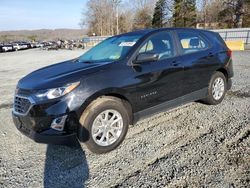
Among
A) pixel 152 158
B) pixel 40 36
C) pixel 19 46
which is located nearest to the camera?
pixel 152 158

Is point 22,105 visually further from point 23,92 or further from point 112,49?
point 112,49

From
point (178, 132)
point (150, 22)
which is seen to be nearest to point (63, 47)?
point (150, 22)

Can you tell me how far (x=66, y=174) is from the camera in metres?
3.14

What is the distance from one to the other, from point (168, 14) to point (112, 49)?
57.3 m

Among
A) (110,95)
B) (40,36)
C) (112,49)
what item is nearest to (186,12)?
(112,49)

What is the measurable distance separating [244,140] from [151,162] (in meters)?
1.50

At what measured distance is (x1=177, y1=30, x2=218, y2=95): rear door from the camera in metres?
4.64

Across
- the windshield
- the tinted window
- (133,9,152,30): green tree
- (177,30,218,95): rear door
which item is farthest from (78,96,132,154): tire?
(133,9,152,30): green tree

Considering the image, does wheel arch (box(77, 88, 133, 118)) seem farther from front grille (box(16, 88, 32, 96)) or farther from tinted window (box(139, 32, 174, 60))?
tinted window (box(139, 32, 174, 60))

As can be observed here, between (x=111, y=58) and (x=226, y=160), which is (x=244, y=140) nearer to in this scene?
(x=226, y=160)

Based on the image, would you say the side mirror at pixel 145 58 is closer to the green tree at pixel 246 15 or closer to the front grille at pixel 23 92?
the front grille at pixel 23 92

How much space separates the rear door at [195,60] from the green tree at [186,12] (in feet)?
161

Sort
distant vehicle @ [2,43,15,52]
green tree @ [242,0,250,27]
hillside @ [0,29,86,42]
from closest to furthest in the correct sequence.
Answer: green tree @ [242,0,250,27] < distant vehicle @ [2,43,15,52] < hillside @ [0,29,86,42]

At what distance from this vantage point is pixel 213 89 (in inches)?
209
